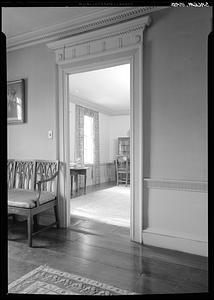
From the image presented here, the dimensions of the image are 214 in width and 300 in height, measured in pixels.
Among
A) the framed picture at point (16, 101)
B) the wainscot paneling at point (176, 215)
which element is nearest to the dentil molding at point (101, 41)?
the framed picture at point (16, 101)

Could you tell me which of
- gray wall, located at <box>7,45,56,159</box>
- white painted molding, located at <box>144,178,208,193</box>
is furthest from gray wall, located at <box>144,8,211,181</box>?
gray wall, located at <box>7,45,56,159</box>

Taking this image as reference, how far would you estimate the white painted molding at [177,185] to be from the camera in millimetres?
2094

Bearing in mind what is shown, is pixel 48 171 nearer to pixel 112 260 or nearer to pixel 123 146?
pixel 112 260

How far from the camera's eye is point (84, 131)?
6.34 meters

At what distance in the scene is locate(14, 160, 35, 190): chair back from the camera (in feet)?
9.62

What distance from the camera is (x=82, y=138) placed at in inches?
239

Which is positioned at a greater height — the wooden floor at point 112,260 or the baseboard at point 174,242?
the baseboard at point 174,242

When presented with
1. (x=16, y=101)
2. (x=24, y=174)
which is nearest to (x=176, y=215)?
(x=24, y=174)

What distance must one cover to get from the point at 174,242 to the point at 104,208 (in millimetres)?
1757

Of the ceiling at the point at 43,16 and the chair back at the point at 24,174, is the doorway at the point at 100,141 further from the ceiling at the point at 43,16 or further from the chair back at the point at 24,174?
the chair back at the point at 24,174

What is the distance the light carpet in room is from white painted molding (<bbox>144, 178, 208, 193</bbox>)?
0.90 metres

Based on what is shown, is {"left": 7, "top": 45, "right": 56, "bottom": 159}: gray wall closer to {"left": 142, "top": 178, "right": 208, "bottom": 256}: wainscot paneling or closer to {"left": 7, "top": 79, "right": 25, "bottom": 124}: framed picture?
{"left": 7, "top": 79, "right": 25, "bottom": 124}: framed picture

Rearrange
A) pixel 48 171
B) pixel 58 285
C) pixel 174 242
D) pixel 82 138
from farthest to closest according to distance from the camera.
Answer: pixel 82 138, pixel 48 171, pixel 174 242, pixel 58 285

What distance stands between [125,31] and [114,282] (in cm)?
251
